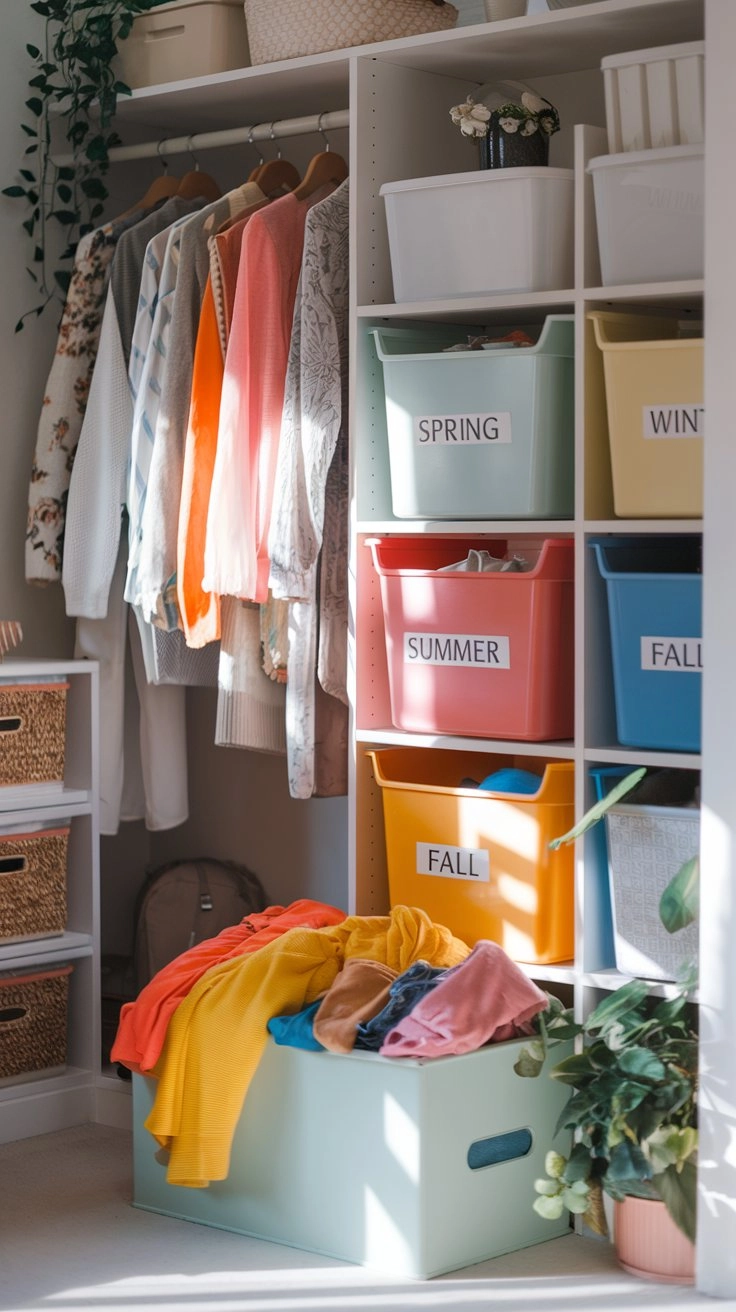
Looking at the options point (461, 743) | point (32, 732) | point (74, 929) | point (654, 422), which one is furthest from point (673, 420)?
point (74, 929)

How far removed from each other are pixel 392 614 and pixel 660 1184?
105 cm

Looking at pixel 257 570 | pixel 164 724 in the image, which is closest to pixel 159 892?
pixel 164 724

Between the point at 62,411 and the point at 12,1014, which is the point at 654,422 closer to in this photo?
the point at 62,411

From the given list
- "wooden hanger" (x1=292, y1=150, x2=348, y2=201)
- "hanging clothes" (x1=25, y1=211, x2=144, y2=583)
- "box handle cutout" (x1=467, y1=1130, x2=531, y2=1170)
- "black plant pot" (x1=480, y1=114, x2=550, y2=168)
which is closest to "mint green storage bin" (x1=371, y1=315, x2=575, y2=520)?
"black plant pot" (x1=480, y1=114, x2=550, y2=168)

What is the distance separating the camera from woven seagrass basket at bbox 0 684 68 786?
10.8 feet

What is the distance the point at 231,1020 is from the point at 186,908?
1.08 m

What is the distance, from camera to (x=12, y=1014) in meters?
3.34

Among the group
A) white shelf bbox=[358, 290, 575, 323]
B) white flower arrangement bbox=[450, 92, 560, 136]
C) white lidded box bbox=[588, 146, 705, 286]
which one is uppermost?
white flower arrangement bbox=[450, 92, 560, 136]

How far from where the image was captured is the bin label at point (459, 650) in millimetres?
2889

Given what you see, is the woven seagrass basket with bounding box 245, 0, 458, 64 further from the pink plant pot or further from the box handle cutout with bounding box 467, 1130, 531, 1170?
the pink plant pot

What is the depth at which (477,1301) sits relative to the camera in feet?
8.25

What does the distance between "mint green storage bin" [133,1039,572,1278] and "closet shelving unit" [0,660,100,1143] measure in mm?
635

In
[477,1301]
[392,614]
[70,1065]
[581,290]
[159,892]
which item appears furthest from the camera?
[159,892]

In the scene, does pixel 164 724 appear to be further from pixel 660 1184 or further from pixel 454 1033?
pixel 660 1184
